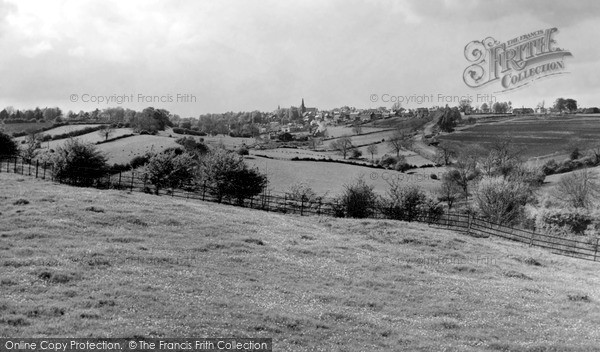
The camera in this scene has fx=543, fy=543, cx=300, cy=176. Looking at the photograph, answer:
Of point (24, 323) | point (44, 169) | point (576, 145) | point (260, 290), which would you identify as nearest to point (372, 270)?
point (260, 290)

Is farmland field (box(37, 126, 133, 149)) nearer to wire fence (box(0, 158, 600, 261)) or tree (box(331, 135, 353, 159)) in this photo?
tree (box(331, 135, 353, 159))

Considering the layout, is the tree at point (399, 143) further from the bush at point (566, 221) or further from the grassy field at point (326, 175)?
the bush at point (566, 221)

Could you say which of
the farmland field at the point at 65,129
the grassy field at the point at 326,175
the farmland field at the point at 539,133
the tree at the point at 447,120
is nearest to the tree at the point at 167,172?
the grassy field at the point at 326,175

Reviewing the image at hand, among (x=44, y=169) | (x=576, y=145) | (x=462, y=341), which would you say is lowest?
(x=462, y=341)

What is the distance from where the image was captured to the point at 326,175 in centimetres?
10850

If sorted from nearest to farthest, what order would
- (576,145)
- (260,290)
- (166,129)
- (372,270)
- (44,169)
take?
(260,290)
(372,270)
(44,169)
(576,145)
(166,129)

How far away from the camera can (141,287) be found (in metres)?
20.0

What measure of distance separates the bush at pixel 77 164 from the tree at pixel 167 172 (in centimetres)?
600

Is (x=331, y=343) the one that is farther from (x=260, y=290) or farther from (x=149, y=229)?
(x=149, y=229)

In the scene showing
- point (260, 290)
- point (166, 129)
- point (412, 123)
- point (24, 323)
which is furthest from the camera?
point (412, 123)

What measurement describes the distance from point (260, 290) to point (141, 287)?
5.03m

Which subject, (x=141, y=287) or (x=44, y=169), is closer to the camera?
(x=141, y=287)

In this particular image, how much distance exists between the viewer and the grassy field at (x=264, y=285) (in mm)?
17312

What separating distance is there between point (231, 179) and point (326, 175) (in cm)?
4492
